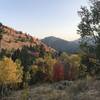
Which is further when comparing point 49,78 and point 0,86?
point 49,78

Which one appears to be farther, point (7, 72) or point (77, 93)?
point (7, 72)

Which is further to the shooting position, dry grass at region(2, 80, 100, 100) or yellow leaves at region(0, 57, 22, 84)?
yellow leaves at region(0, 57, 22, 84)

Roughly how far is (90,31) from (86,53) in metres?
1.77

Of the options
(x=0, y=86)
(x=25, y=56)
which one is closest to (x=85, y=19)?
(x=0, y=86)

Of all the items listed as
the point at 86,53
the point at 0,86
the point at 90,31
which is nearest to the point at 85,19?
the point at 90,31

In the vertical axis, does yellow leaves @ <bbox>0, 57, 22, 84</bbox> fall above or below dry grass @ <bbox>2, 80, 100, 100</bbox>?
above

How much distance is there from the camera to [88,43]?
2516cm

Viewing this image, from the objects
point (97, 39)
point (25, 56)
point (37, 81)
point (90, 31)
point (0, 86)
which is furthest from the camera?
point (25, 56)

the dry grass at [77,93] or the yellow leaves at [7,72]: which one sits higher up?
the yellow leaves at [7,72]

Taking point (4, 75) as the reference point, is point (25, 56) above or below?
above

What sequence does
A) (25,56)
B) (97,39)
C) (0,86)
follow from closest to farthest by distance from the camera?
(97,39), (0,86), (25,56)

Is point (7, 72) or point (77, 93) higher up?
point (7, 72)

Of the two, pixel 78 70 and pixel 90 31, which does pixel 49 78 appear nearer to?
pixel 78 70

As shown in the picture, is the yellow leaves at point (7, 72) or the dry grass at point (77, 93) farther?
the yellow leaves at point (7, 72)
